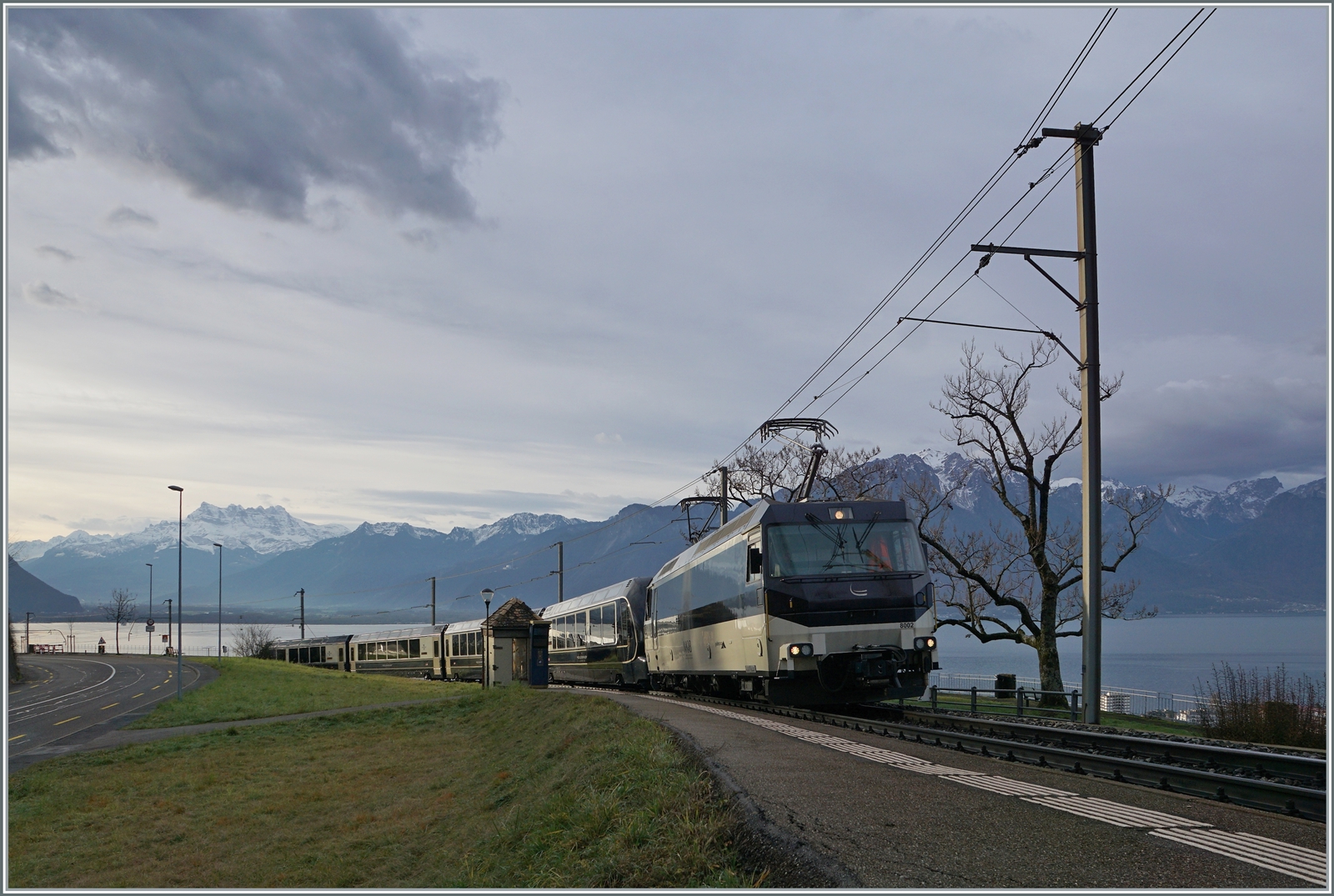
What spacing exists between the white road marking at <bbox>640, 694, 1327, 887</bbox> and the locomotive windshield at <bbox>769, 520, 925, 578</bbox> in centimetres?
600

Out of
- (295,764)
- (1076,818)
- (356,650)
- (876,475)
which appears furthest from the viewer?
(356,650)

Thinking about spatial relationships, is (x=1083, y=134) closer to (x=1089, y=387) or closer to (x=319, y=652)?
(x=1089, y=387)

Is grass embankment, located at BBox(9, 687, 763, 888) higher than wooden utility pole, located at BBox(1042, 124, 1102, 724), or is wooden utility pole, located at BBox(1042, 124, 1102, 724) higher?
wooden utility pole, located at BBox(1042, 124, 1102, 724)

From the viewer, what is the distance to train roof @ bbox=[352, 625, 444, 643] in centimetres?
6376

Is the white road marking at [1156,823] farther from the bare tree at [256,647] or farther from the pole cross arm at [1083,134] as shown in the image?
the bare tree at [256,647]

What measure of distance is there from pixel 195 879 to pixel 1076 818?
14.8 meters

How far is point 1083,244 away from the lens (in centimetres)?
1850

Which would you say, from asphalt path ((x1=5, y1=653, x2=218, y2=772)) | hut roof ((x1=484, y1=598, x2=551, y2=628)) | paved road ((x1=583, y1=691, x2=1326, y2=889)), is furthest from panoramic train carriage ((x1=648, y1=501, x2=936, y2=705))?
hut roof ((x1=484, y1=598, x2=551, y2=628))

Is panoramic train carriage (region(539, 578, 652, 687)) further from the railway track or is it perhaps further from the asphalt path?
the railway track

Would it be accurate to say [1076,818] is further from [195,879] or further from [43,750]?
[43,750]

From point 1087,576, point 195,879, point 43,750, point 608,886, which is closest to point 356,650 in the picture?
point 43,750

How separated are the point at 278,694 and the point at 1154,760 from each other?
132 feet

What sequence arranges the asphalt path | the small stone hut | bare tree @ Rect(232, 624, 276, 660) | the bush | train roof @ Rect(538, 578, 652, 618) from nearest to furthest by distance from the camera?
the bush
the asphalt path
train roof @ Rect(538, 578, 652, 618)
the small stone hut
bare tree @ Rect(232, 624, 276, 660)

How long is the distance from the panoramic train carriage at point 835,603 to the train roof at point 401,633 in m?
48.5
